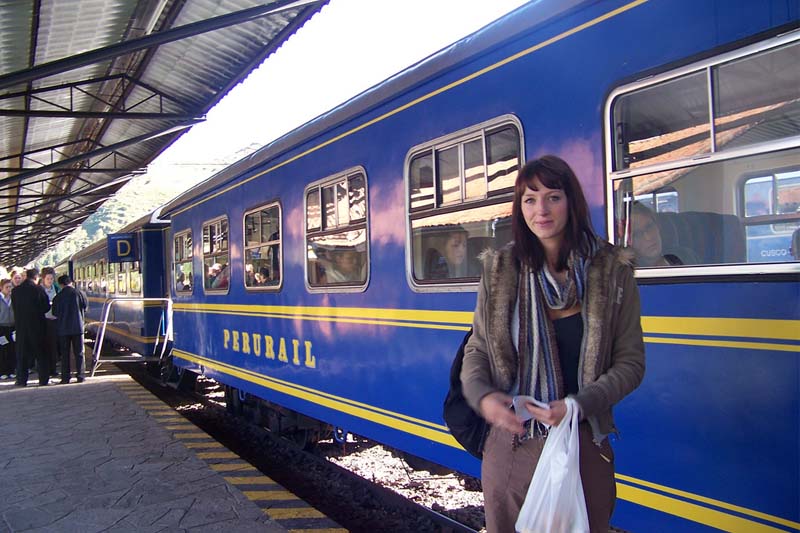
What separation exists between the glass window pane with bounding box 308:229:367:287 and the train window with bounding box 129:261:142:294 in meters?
8.97

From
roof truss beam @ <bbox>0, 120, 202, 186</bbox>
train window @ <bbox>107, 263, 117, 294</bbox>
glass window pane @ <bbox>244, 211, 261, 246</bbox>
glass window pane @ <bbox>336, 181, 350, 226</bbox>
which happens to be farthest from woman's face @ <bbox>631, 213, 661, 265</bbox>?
train window @ <bbox>107, 263, 117, 294</bbox>

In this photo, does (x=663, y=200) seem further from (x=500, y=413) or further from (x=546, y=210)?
(x=500, y=413)

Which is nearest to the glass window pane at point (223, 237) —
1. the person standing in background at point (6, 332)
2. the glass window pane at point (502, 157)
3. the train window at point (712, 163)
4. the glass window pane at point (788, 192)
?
the glass window pane at point (502, 157)

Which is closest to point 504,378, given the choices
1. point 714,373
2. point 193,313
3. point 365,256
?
point 714,373

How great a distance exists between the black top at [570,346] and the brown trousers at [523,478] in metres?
0.13

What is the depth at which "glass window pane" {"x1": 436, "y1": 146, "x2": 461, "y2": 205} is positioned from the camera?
3969 mm

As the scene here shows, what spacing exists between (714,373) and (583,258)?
36.3 inches

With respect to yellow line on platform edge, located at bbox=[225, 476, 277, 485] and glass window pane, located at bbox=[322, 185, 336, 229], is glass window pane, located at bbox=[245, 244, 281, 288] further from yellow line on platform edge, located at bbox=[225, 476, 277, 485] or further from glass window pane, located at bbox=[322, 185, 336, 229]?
yellow line on platform edge, located at bbox=[225, 476, 277, 485]

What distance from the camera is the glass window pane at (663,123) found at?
8.88 feet

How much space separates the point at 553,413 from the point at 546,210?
24.1 inches

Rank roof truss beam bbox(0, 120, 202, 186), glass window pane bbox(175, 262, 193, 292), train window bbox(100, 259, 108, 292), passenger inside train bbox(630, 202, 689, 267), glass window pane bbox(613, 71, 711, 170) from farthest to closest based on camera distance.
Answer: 1. train window bbox(100, 259, 108, 292)
2. roof truss beam bbox(0, 120, 202, 186)
3. glass window pane bbox(175, 262, 193, 292)
4. passenger inside train bbox(630, 202, 689, 267)
5. glass window pane bbox(613, 71, 711, 170)

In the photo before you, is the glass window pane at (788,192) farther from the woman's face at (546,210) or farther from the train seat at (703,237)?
the woman's face at (546,210)

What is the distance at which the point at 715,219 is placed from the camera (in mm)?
2680

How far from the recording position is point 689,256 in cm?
276
